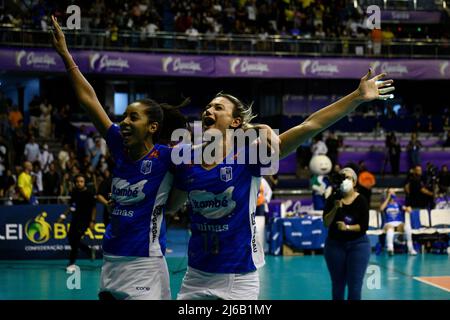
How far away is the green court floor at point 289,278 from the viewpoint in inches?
434

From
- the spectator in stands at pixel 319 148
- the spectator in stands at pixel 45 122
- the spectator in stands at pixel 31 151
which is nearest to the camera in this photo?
the spectator in stands at pixel 31 151

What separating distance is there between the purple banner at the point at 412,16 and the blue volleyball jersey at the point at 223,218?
1100 inches

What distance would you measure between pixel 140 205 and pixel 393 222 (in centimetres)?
1326

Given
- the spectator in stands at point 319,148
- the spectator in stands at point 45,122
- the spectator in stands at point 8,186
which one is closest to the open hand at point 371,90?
the spectator in stands at point 8,186

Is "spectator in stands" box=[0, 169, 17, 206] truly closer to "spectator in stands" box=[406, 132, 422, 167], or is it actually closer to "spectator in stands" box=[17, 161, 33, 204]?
"spectator in stands" box=[17, 161, 33, 204]

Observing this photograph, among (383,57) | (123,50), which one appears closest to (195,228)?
(123,50)

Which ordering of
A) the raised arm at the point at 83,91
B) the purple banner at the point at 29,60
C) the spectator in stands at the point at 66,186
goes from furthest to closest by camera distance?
the purple banner at the point at 29,60
the spectator in stands at the point at 66,186
the raised arm at the point at 83,91

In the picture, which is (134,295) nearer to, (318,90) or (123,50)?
(123,50)

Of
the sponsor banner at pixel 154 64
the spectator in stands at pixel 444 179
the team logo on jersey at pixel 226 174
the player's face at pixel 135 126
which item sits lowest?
the spectator in stands at pixel 444 179

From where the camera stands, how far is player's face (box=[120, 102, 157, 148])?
4.62 metres

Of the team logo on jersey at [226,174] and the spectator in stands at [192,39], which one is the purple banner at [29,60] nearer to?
the spectator in stands at [192,39]

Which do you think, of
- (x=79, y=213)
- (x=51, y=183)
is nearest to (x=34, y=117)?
(x=51, y=183)
